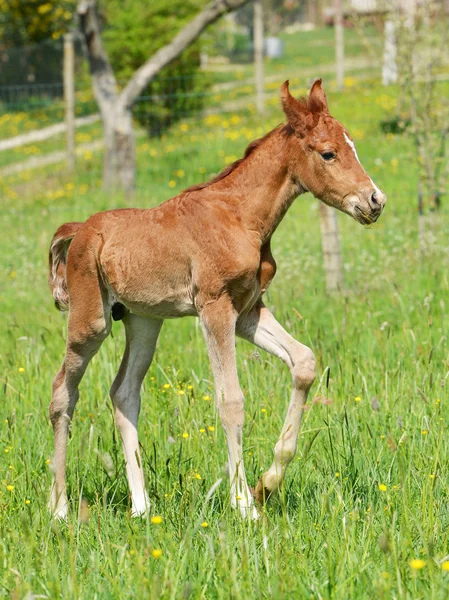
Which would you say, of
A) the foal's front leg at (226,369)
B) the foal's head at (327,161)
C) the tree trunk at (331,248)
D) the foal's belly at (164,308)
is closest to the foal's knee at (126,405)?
the foal's belly at (164,308)

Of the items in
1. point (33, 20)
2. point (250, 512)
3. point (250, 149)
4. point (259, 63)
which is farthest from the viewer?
point (33, 20)

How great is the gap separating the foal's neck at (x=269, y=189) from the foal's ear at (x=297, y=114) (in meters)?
0.09

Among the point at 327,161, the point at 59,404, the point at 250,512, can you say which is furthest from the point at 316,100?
the point at 59,404

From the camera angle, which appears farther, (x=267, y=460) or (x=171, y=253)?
(x=267, y=460)

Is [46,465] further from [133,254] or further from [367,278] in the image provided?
[367,278]

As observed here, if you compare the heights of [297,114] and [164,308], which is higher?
[297,114]

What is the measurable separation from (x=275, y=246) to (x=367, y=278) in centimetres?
184

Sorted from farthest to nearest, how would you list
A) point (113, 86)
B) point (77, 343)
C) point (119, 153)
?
point (113, 86) → point (119, 153) → point (77, 343)

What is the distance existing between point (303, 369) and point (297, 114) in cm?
110

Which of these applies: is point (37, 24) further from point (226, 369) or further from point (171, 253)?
point (226, 369)

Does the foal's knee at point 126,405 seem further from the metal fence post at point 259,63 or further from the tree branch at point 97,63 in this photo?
the metal fence post at point 259,63

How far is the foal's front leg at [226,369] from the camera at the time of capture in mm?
3934

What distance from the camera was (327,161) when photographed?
12.6 feet

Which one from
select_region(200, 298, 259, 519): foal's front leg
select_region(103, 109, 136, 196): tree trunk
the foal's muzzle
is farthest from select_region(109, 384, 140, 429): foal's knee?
select_region(103, 109, 136, 196): tree trunk
